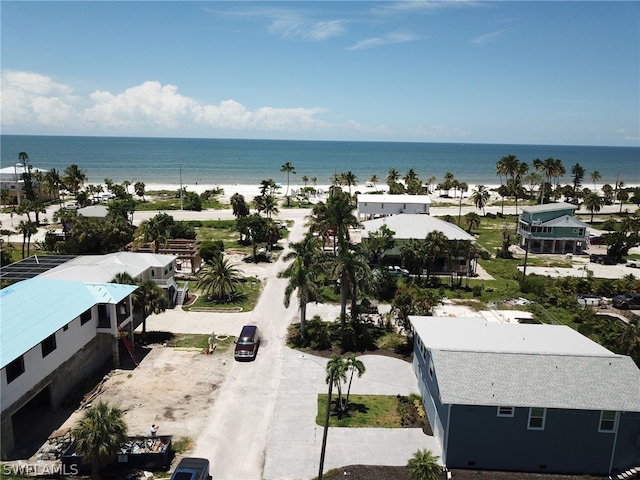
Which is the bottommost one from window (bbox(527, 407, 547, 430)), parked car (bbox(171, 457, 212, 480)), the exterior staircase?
the exterior staircase

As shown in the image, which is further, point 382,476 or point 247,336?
point 247,336

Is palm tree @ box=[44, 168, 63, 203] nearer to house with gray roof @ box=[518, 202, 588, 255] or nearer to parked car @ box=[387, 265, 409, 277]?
parked car @ box=[387, 265, 409, 277]

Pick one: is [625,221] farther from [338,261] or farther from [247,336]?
[247,336]

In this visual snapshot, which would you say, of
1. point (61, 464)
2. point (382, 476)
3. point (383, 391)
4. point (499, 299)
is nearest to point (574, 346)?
point (383, 391)

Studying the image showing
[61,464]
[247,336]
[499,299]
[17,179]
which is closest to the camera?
[61,464]

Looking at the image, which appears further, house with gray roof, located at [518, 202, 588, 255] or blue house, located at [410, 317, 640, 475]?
house with gray roof, located at [518, 202, 588, 255]

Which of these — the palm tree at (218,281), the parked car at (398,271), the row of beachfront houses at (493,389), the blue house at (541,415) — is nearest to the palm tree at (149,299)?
the row of beachfront houses at (493,389)

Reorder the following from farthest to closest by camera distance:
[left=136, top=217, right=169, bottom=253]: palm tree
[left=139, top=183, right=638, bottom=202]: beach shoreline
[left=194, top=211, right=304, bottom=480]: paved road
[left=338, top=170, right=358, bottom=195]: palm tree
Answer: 1. [left=139, top=183, right=638, bottom=202]: beach shoreline
2. [left=338, top=170, right=358, bottom=195]: palm tree
3. [left=136, top=217, right=169, bottom=253]: palm tree
4. [left=194, top=211, right=304, bottom=480]: paved road

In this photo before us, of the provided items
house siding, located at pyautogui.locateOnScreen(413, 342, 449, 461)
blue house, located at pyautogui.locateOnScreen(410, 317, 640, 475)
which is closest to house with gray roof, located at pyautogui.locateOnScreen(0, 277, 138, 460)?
house siding, located at pyautogui.locateOnScreen(413, 342, 449, 461)
